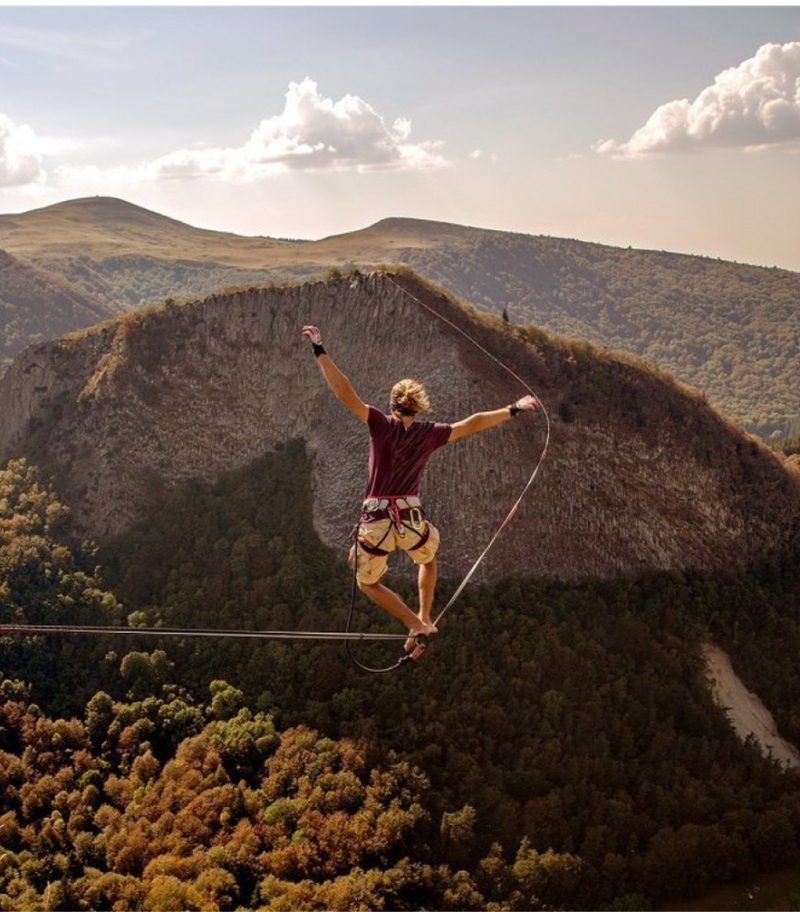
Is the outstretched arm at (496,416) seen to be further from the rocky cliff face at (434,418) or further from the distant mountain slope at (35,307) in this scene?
the distant mountain slope at (35,307)

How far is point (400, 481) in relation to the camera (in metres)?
10.3

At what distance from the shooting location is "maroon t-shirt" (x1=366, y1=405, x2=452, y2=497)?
9945 mm

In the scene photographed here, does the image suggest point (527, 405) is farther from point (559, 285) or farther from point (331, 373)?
point (559, 285)

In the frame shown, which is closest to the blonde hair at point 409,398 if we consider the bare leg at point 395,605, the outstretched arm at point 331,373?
the outstretched arm at point 331,373

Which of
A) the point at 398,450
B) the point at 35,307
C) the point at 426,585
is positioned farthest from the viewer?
the point at 35,307

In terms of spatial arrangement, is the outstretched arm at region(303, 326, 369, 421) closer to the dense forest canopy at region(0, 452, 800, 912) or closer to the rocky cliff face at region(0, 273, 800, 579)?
the dense forest canopy at region(0, 452, 800, 912)

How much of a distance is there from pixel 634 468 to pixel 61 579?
32751 mm

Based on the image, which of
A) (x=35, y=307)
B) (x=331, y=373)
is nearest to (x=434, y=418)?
(x=331, y=373)

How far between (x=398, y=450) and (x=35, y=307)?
13907 cm

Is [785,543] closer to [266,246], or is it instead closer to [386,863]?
[386,863]

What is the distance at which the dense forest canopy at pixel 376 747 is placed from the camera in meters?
28.9

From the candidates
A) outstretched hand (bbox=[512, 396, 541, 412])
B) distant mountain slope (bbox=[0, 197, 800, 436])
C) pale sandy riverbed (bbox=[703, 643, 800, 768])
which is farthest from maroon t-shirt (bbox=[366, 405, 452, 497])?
distant mountain slope (bbox=[0, 197, 800, 436])

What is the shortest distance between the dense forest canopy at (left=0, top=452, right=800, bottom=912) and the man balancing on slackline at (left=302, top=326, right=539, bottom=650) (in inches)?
843

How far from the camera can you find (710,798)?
32.3 meters
